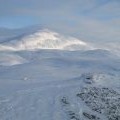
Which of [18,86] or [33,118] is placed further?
[18,86]

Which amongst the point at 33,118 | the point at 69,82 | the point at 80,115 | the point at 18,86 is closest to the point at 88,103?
the point at 80,115

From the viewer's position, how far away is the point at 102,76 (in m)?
51.4

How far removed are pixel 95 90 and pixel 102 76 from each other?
8999mm

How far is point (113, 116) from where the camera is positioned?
1378 inches

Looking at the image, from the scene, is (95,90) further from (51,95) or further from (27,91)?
(27,91)

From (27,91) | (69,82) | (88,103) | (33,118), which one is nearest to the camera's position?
(33,118)

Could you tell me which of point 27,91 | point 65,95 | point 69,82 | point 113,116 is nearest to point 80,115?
Answer: point 113,116

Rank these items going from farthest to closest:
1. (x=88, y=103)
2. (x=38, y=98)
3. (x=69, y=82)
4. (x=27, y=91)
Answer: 1. (x=69, y=82)
2. (x=27, y=91)
3. (x=38, y=98)
4. (x=88, y=103)

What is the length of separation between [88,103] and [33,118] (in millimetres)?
6542

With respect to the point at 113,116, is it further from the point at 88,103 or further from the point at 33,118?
the point at 33,118

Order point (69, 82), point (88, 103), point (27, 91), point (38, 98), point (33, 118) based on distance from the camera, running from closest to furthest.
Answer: point (33, 118) < point (88, 103) < point (38, 98) < point (27, 91) < point (69, 82)

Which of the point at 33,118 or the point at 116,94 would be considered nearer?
the point at 33,118

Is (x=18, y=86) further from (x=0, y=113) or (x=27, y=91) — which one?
(x=0, y=113)

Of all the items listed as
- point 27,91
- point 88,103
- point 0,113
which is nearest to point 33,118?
point 0,113
